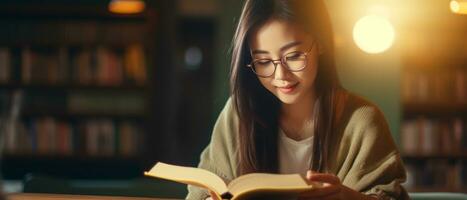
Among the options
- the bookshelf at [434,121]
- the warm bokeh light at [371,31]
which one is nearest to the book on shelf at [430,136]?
the bookshelf at [434,121]

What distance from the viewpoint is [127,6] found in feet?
13.1

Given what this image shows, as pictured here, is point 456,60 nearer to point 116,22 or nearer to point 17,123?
point 116,22

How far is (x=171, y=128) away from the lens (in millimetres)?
4164

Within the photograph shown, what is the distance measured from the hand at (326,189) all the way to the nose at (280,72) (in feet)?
1.08

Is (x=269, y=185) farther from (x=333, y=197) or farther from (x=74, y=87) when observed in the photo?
(x=74, y=87)

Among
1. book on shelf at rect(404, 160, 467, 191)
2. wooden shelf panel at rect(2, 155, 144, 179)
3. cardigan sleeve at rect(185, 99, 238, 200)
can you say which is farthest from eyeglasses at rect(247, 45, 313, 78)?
wooden shelf panel at rect(2, 155, 144, 179)

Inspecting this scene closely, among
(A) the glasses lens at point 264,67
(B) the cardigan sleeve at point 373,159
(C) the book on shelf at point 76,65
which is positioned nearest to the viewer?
(B) the cardigan sleeve at point 373,159

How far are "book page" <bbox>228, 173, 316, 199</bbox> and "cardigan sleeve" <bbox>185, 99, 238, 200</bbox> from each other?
0.31 metres

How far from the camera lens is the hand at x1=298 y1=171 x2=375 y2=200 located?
4.17 feet

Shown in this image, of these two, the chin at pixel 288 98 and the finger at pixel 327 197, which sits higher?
the chin at pixel 288 98

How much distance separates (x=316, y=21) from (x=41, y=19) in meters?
2.79

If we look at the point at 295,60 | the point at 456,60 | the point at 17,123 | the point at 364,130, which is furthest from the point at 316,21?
the point at 17,123

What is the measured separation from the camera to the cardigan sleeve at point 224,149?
5.21 feet

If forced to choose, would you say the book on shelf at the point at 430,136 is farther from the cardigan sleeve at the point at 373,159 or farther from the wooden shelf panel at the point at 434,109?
the cardigan sleeve at the point at 373,159
